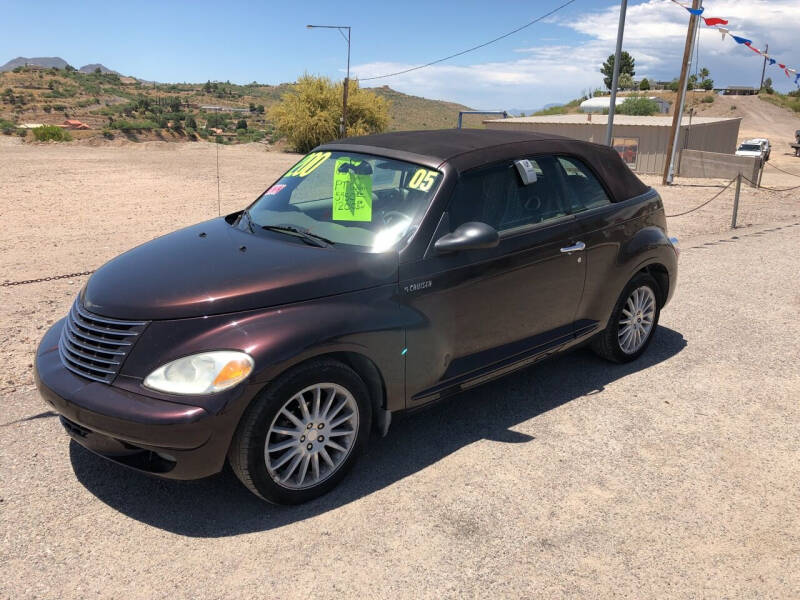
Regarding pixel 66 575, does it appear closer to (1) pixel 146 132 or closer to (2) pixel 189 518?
(2) pixel 189 518

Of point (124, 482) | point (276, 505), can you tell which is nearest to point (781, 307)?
point (276, 505)

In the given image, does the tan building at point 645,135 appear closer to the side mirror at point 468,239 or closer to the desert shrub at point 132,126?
the desert shrub at point 132,126

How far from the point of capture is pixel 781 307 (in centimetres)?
681

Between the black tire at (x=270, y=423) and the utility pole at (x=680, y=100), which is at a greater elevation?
the utility pole at (x=680, y=100)

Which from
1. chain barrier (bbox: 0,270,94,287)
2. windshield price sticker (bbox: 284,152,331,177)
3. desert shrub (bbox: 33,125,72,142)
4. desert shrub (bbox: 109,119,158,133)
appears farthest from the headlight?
desert shrub (bbox: 109,119,158,133)

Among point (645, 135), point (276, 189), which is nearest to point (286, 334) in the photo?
point (276, 189)

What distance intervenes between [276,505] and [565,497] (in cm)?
151

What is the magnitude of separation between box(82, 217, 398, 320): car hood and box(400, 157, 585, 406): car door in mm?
331

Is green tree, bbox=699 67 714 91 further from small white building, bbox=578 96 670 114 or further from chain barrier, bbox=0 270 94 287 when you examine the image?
chain barrier, bbox=0 270 94 287

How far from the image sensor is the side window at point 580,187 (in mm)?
4441

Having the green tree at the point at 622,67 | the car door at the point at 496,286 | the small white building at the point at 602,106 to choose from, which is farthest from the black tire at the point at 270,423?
the green tree at the point at 622,67

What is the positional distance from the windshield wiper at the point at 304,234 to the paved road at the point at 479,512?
4.21 feet

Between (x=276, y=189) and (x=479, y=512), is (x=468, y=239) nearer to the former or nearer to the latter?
(x=479, y=512)

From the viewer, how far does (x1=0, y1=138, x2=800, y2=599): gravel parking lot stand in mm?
2793
